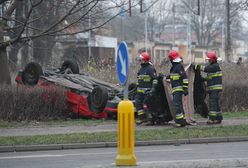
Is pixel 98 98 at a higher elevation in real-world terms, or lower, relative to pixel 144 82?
lower

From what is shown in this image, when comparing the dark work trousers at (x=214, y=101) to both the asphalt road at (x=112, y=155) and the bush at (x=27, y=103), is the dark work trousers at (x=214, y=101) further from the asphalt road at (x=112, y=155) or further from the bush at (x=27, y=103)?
the bush at (x=27, y=103)

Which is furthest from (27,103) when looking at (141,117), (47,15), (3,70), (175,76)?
(175,76)

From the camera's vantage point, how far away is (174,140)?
46.9 feet

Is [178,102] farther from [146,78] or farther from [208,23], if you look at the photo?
[208,23]

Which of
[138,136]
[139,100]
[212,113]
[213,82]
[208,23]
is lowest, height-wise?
[138,136]

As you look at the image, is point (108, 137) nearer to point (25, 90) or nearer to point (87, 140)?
point (87, 140)

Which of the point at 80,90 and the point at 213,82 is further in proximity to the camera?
the point at 80,90

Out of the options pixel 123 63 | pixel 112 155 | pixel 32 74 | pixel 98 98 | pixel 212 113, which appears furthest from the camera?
pixel 32 74

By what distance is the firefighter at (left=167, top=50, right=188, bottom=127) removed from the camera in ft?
54.0

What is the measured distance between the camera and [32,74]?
21.3m

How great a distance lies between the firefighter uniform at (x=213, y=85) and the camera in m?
17.1

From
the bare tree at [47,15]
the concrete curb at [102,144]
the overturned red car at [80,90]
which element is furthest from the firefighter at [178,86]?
the bare tree at [47,15]

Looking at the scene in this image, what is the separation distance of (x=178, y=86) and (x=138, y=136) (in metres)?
2.44

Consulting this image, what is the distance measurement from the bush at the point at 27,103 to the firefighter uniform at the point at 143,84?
301 cm
